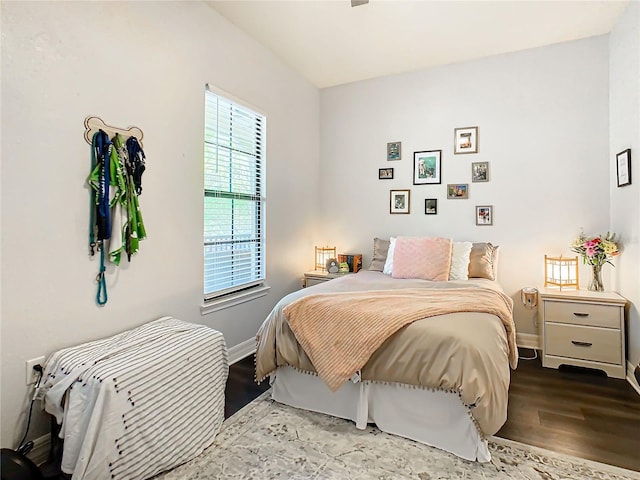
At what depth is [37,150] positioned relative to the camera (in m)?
1.71

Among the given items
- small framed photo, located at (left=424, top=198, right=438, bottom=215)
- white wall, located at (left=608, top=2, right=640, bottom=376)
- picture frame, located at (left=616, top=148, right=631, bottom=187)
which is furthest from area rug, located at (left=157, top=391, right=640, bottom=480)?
small framed photo, located at (left=424, top=198, right=438, bottom=215)

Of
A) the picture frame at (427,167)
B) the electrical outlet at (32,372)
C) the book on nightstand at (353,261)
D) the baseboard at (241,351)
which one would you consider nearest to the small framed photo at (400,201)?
the picture frame at (427,167)

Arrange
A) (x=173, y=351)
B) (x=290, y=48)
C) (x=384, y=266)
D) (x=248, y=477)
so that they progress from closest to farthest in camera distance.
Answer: (x=248, y=477) → (x=173, y=351) → (x=290, y=48) → (x=384, y=266)

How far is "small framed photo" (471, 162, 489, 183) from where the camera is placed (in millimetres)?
3578

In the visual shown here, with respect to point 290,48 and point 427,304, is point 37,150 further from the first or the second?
point 290,48

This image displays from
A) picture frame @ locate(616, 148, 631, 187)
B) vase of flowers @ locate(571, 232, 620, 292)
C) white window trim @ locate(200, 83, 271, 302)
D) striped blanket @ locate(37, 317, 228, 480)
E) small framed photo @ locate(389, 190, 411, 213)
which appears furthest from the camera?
small framed photo @ locate(389, 190, 411, 213)

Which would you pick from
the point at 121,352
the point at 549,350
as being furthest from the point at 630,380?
the point at 121,352

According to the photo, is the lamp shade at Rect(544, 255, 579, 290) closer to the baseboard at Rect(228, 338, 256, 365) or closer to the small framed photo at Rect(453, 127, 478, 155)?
A: the small framed photo at Rect(453, 127, 478, 155)

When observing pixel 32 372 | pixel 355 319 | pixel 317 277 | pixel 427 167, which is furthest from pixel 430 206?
pixel 32 372

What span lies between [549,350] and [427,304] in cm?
152

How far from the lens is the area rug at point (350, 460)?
1.65 meters

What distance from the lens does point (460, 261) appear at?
3275 millimetres

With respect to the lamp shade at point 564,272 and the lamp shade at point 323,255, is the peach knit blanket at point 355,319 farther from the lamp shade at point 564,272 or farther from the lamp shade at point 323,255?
the lamp shade at point 323,255

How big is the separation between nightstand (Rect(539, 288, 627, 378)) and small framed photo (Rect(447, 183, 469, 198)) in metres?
1.23
